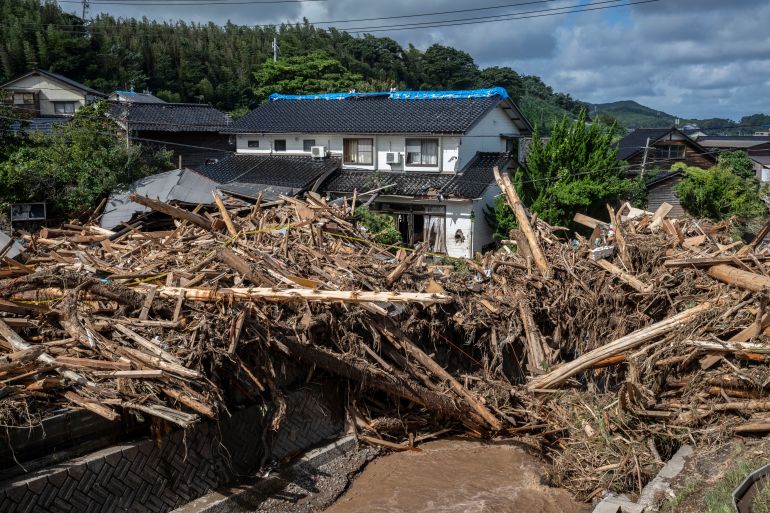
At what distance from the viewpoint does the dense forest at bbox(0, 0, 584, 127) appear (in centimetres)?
4094

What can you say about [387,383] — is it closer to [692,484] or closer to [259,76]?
[692,484]

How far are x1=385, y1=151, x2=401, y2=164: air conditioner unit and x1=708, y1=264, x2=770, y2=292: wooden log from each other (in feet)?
49.4

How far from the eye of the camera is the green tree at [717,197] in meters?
26.2

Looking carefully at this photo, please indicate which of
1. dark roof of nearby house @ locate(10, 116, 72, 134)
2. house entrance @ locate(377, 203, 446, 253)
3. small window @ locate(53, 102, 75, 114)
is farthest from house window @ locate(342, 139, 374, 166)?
small window @ locate(53, 102, 75, 114)

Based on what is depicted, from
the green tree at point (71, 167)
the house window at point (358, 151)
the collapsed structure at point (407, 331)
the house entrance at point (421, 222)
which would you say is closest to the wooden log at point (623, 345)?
the collapsed structure at point (407, 331)

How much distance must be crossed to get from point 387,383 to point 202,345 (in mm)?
2837

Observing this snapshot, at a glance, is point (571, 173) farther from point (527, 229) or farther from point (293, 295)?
point (293, 295)

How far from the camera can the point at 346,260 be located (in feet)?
33.4

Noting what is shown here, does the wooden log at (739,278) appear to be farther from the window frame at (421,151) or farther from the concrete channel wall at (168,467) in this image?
the window frame at (421,151)

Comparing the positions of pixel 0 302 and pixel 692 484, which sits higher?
pixel 0 302

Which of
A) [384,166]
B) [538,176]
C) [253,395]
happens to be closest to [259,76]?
[384,166]

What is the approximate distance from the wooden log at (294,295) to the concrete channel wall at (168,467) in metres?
1.48

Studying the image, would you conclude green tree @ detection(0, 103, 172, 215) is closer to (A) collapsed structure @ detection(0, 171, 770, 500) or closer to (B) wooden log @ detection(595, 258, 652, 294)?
(A) collapsed structure @ detection(0, 171, 770, 500)

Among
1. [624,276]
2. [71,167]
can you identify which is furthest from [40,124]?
[624,276]
